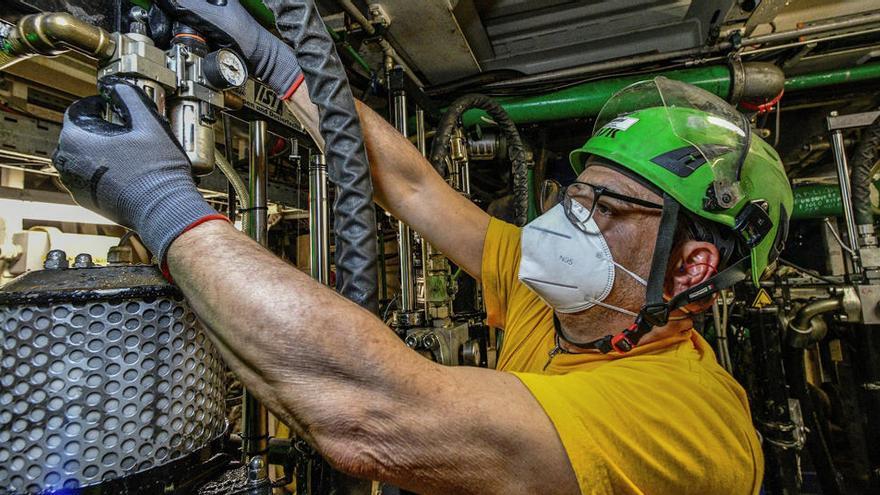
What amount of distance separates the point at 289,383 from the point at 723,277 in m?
1.02

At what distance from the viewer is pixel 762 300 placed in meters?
2.70

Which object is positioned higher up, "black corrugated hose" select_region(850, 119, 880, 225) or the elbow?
"black corrugated hose" select_region(850, 119, 880, 225)

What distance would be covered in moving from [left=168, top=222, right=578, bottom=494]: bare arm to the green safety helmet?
56 centimetres

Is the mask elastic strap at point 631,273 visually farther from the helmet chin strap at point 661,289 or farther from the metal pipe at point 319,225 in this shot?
the metal pipe at point 319,225

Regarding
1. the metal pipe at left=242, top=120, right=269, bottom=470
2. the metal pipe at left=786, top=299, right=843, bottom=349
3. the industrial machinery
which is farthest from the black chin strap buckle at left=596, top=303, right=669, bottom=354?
the metal pipe at left=786, top=299, right=843, bottom=349

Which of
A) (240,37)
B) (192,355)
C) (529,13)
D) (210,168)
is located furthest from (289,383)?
(529,13)

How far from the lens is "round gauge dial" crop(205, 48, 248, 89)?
0.68 m

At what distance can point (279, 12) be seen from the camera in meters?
0.66

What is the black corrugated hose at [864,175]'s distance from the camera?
2.32 metres

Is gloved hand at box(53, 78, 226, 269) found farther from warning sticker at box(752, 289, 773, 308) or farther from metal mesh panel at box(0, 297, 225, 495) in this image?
warning sticker at box(752, 289, 773, 308)

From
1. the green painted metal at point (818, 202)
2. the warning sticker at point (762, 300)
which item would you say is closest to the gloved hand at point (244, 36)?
the warning sticker at point (762, 300)

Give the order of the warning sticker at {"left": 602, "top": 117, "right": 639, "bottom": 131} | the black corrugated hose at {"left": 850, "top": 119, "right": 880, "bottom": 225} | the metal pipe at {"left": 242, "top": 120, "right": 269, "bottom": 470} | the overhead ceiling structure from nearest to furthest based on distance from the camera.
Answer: the metal pipe at {"left": 242, "top": 120, "right": 269, "bottom": 470} < the warning sticker at {"left": 602, "top": 117, "right": 639, "bottom": 131} < the overhead ceiling structure < the black corrugated hose at {"left": 850, "top": 119, "right": 880, "bottom": 225}

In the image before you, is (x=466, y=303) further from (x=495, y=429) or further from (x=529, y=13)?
(x=495, y=429)

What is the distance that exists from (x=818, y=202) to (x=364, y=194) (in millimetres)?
4571
